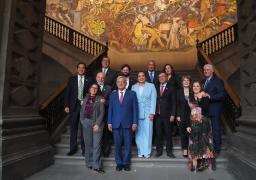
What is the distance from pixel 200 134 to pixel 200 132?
0.03 m

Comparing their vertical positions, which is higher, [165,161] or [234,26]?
[234,26]

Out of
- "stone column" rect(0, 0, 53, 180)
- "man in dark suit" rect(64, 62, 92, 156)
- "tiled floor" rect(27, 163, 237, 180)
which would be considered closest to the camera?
"stone column" rect(0, 0, 53, 180)

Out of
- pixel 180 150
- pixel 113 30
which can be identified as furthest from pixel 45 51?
pixel 180 150

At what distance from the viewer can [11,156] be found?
4.34m

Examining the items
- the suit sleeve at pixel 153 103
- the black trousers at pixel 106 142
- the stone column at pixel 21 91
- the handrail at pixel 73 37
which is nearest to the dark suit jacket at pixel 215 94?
the suit sleeve at pixel 153 103

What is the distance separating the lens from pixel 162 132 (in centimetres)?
565

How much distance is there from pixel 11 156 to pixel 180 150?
3042 mm

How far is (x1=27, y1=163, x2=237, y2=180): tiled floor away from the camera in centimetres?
463

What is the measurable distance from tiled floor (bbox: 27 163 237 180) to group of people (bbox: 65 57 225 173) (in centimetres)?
16

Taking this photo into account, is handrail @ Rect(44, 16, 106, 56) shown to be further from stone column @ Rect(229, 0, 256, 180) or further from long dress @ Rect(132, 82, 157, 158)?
stone column @ Rect(229, 0, 256, 180)

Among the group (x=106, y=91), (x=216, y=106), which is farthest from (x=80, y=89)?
(x=216, y=106)

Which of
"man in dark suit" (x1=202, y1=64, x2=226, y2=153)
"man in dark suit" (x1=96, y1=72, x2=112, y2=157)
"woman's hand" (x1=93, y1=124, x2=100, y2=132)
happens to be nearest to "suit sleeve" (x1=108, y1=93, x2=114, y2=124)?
"woman's hand" (x1=93, y1=124, x2=100, y2=132)

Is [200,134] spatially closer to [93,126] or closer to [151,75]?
[93,126]

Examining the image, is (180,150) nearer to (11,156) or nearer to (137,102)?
(137,102)
